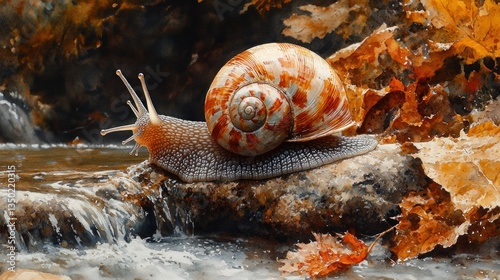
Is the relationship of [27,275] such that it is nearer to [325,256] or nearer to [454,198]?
[325,256]

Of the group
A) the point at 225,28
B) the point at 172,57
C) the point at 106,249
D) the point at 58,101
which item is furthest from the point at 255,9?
the point at 106,249

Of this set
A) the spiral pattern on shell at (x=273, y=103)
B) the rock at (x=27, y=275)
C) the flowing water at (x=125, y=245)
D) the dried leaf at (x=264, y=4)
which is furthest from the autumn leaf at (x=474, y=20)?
the rock at (x=27, y=275)

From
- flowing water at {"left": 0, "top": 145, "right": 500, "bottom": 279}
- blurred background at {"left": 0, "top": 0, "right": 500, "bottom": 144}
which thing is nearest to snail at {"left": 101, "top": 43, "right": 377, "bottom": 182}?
flowing water at {"left": 0, "top": 145, "right": 500, "bottom": 279}

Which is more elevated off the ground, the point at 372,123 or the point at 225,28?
the point at 225,28

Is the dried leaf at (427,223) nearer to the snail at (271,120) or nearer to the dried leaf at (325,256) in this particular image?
the dried leaf at (325,256)

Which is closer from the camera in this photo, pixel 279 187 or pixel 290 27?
pixel 279 187

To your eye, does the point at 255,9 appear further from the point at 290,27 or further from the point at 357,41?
the point at 357,41

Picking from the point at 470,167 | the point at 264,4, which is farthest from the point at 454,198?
the point at 264,4
